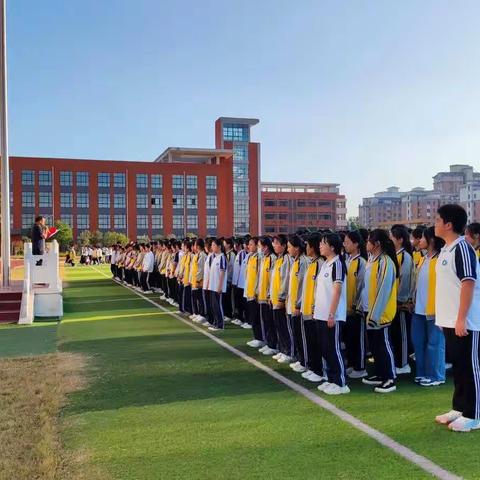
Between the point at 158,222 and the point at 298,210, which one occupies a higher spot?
the point at 298,210

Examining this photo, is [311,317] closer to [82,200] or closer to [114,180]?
[82,200]

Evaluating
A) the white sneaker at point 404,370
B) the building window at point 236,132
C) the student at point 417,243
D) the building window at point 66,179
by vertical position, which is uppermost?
the building window at point 236,132

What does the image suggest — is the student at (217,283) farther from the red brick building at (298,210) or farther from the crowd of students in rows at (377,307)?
the red brick building at (298,210)

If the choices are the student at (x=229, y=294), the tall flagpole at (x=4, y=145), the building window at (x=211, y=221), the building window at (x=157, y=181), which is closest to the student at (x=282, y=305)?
the student at (x=229, y=294)

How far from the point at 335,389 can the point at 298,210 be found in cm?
9389

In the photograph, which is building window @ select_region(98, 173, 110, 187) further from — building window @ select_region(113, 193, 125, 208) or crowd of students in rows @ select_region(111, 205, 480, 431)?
crowd of students in rows @ select_region(111, 205, 480, 431)

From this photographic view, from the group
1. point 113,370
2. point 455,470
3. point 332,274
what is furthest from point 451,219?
point 113,370

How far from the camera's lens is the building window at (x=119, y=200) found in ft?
251

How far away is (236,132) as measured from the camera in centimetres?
8694

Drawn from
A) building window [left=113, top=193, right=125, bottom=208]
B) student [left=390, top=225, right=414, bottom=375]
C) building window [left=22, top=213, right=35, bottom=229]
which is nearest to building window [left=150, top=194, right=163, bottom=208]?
building window [left=113, top=193, right=125, bottom=208]

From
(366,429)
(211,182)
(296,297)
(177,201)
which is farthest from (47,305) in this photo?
(211,182)

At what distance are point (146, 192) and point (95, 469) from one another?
248 feet

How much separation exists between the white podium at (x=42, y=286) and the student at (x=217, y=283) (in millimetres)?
3839

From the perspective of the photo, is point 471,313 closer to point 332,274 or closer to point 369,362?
point 332,274
